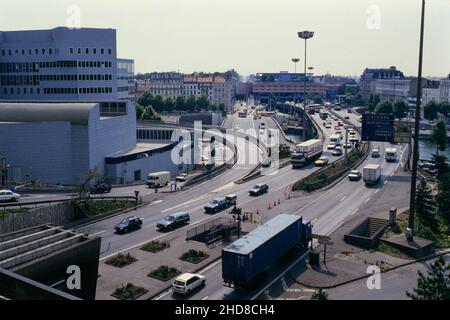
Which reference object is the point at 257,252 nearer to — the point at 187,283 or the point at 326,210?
the point at 187,283

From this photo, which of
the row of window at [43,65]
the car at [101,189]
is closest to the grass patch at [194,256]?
the car at [101,189]

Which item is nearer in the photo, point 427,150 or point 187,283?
point 187,283

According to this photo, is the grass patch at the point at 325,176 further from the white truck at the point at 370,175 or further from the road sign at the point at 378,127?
the road sign at the point at 378,127

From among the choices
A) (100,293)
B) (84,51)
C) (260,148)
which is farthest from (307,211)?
(84,51)

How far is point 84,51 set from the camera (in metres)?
82.2

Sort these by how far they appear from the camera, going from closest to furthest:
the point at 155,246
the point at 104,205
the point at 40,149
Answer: the point at 155,246
the point at 104,205
the point at 40,149

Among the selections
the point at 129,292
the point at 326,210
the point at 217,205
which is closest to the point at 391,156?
the point at 326,210

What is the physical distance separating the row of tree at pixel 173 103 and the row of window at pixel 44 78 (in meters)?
66.5

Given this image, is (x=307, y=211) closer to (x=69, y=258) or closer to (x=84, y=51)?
(x=69, y=258)

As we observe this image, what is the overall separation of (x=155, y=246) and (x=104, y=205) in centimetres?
1060

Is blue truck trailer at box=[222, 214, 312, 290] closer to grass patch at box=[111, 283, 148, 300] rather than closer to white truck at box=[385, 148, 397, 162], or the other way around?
grass patch at box=[111, 283, 148, 300]

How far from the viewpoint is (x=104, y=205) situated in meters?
40.8

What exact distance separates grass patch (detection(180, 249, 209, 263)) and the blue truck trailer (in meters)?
4.38

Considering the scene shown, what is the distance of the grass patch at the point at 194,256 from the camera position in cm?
3012
